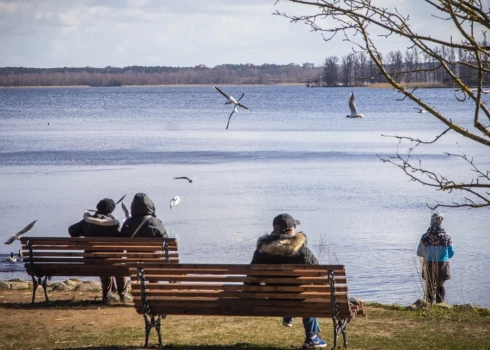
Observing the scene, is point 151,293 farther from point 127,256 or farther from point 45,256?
point 45,256

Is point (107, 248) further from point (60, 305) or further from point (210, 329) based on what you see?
point (210, 329)

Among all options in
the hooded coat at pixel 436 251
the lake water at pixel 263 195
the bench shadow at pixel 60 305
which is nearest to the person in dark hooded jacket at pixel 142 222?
the bench shadow at pixel 60 305

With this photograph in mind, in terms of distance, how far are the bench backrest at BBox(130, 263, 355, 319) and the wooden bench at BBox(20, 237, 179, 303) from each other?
1424mm

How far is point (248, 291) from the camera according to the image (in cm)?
773

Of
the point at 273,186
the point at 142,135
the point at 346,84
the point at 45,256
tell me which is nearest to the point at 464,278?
the point at 45,256

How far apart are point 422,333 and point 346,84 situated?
17644cm

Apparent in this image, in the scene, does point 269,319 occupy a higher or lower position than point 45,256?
lower

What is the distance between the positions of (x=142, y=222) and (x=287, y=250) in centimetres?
280

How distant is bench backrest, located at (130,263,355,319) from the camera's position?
298 inches

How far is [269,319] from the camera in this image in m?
9.62

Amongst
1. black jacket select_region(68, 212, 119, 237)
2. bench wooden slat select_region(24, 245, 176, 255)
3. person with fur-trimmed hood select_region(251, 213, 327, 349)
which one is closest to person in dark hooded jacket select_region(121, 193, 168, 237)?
black jacket select_region(68, 212, 119, 237)

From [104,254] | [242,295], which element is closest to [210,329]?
[242,295]

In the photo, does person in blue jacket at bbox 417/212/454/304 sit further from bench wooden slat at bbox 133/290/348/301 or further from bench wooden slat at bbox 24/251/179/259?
bench wooden slat at bbox 133/290/348/301

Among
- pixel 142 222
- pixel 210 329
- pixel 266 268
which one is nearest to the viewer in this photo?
pixel 266 268
